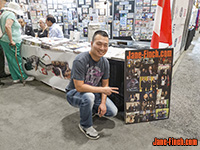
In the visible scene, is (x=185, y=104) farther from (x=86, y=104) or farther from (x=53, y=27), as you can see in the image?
(x=53, y=27)

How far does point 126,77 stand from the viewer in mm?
1664

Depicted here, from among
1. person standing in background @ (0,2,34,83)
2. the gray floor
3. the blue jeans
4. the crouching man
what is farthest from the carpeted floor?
person standing in background @ (0,2,34,83)

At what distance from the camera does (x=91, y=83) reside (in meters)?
1.65

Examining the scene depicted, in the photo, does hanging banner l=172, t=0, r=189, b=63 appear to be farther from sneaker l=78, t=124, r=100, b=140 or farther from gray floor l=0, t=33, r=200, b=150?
sneaker l=78, t=124, r=100, b=140

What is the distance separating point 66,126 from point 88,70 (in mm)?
774

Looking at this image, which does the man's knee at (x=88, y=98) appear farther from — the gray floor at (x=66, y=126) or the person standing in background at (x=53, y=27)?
the person standing in background at (x=53, y=27)

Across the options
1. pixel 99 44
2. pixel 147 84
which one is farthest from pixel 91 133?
pixel 99 44

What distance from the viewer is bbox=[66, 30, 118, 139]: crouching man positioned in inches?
56.9

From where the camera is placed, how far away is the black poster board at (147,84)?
164 centimetres

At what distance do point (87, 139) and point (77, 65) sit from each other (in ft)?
2.66

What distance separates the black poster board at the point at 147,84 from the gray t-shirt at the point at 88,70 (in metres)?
0.25

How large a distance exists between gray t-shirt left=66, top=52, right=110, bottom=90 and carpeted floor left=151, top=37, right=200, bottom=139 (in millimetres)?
890

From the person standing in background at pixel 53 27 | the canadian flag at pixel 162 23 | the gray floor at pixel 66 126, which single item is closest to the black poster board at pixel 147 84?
the gray floor at pixel 66 126

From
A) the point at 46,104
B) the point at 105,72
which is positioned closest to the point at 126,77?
the point at 105,72
